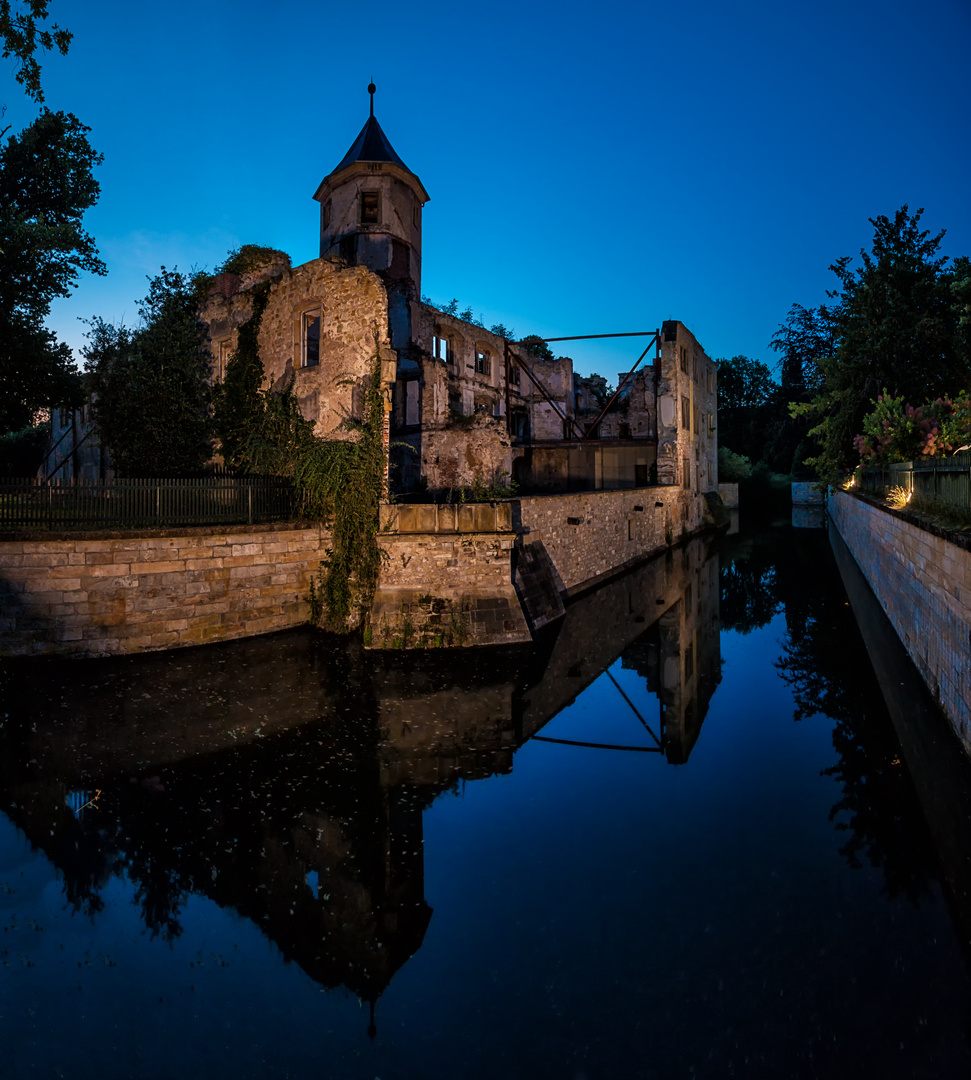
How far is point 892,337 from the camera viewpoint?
22.5 m

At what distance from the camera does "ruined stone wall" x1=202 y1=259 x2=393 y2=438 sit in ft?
42.7

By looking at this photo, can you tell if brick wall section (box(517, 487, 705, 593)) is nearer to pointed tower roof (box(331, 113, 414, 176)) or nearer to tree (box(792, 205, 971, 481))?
tree (box(792, 205, 971, 481))

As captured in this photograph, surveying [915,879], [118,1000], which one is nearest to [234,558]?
[118,1000]

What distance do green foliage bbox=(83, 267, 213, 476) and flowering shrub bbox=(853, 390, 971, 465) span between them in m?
16.9

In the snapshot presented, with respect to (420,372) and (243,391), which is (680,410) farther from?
(243,391)

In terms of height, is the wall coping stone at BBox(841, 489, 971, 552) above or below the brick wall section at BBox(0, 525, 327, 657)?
above

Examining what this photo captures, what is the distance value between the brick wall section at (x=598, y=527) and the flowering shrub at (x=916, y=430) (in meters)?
6.65

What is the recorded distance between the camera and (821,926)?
169 inches

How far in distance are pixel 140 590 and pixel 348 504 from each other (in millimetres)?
3615

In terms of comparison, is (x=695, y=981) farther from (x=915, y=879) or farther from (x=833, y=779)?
(x=833, y=779)

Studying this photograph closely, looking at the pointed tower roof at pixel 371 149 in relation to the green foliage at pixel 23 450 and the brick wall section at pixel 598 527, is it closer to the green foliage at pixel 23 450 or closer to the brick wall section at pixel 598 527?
the brick wall section at pixel 598 527

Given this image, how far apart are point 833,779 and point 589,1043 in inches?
174

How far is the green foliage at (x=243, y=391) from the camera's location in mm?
16453

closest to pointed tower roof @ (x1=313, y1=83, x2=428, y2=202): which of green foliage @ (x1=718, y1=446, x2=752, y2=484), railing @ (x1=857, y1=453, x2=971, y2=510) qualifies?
railing @ (x1=857, y1=453, x2=971, y2=510)
